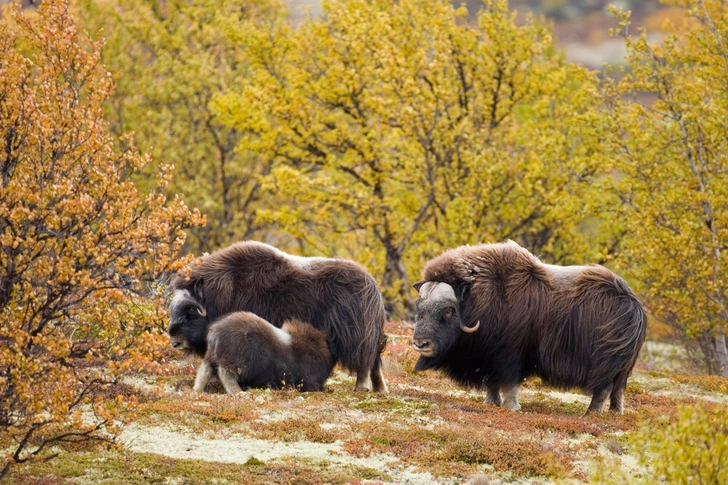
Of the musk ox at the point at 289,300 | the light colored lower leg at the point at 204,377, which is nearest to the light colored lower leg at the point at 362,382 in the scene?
the musk ox at the point at 289,300

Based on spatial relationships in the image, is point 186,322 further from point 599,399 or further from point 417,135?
point 417,135

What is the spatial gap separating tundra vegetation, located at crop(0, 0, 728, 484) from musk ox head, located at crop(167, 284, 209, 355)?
1.42 ft

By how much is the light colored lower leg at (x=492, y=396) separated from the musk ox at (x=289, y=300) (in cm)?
119

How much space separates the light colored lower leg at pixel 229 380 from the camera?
32.0 ft

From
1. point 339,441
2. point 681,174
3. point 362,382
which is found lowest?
point 339,441

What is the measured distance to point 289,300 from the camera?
1053cm

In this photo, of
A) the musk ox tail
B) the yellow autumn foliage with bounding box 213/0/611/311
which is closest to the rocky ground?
the musk ox tail

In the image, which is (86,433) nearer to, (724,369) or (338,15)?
(724,369)

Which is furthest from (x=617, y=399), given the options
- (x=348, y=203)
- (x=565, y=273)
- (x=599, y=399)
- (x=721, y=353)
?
(x=348, y=203)

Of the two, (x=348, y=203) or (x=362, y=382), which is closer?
(x=362, y=382)

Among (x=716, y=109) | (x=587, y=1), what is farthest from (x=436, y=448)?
(x=587, y=1)

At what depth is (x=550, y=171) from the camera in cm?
2125

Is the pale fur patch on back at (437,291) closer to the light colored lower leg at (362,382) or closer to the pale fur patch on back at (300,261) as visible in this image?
the light colored lower leg at (362,382)

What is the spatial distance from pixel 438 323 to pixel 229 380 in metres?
2.22
